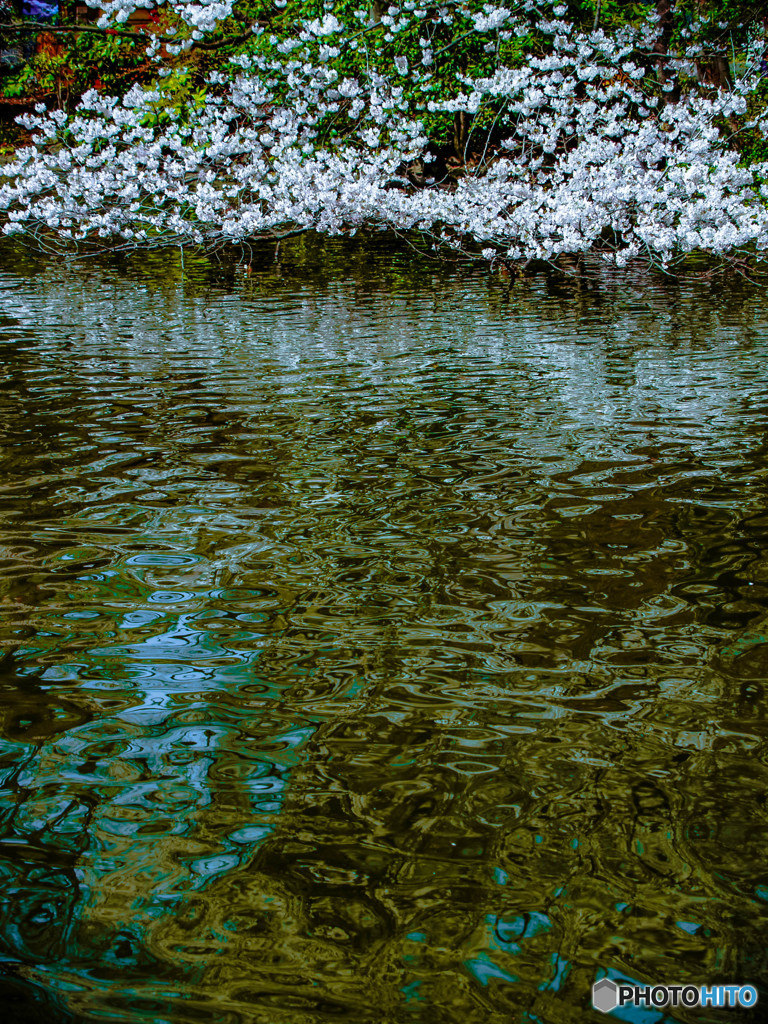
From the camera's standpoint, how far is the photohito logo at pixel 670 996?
1.91 meters

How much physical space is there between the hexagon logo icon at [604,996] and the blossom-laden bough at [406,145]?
10.3 m

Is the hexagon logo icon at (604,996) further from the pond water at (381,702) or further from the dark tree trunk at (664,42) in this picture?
the dark tree trunk at (664,42)

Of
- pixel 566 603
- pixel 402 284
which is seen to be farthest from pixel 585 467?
pixel 402 284

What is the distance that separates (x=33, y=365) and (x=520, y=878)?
662cm

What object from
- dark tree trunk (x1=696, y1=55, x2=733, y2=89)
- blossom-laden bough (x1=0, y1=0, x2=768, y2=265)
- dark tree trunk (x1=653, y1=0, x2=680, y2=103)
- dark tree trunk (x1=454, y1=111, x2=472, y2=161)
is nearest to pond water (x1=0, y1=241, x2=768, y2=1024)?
blossom-laden bough (x1=0, y1=0, x2=768, y2=265)

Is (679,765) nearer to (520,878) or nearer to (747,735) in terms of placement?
(747,735)

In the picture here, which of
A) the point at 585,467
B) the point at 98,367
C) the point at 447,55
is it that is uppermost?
the point at 447,55

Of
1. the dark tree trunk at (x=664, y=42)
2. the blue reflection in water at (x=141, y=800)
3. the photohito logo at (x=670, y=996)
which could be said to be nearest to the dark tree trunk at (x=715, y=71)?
the dark tree trunk at (x=664, y=42)

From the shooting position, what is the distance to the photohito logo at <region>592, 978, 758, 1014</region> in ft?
6.25

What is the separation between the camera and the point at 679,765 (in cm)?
260

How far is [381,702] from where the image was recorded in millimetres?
2955

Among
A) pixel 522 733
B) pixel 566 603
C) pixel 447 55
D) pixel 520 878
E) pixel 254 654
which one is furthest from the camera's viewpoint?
pixel 447 55

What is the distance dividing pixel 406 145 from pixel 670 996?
13845 millimetres

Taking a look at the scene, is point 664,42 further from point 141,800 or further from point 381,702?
point 141,800
